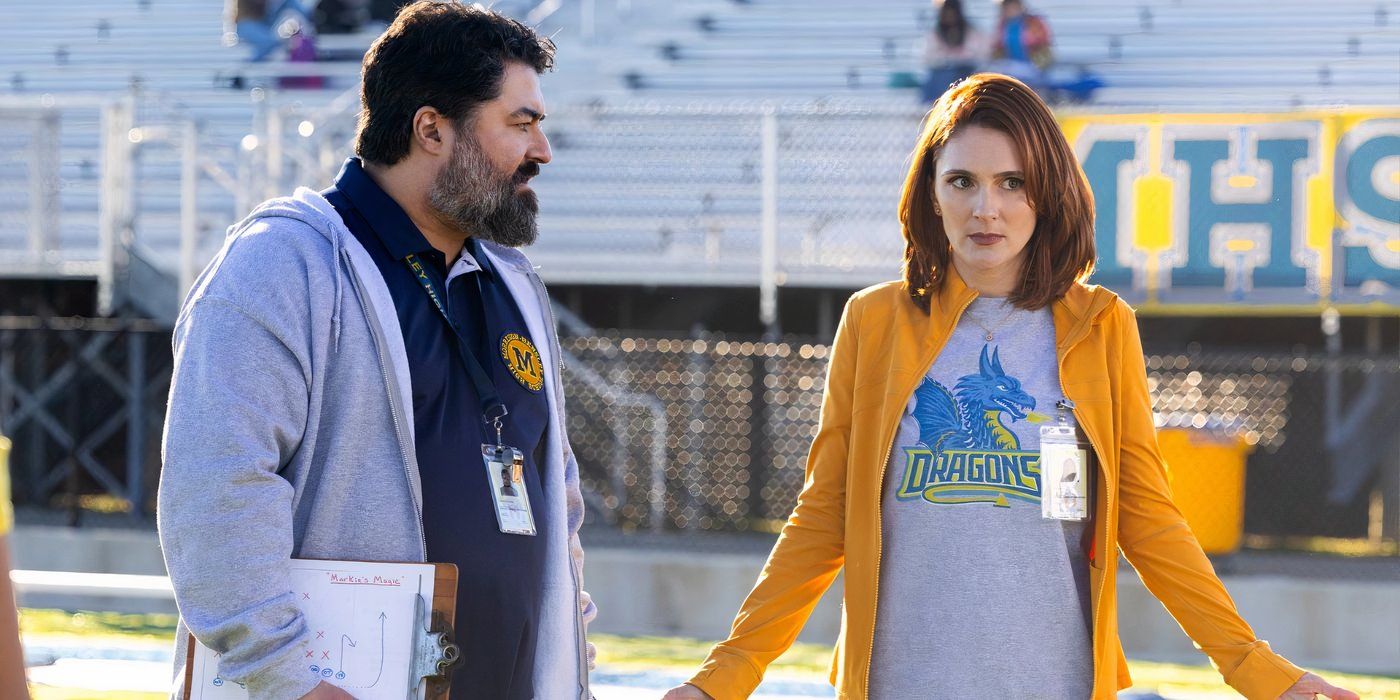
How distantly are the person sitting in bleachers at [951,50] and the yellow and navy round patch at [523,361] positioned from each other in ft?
29.0

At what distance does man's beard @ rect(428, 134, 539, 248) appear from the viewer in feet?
8.95

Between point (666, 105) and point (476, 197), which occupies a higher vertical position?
point (666, 105)

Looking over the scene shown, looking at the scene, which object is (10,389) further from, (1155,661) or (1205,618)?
(1205,618)

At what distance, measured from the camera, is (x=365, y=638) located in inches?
93.5

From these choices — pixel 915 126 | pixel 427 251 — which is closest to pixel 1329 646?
pixel 915 126

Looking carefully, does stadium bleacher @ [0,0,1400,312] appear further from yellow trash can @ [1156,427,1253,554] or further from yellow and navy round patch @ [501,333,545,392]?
yellow and navy round patch @ [501,333,545,392]

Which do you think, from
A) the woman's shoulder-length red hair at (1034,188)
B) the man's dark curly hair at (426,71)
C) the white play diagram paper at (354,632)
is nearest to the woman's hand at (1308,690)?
the woman's shoulder-length red hair at (1034,188)

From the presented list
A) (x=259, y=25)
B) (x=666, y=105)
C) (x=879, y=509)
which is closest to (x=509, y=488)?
(x=879, y=509)

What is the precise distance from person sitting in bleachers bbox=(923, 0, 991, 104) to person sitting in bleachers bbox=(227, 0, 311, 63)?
5974mm

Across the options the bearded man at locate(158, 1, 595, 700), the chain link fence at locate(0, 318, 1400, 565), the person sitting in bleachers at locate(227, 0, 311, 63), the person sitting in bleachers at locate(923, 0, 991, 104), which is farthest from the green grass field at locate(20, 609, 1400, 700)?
the person sitting in bleachers at locate(227, 0, 311, 63)

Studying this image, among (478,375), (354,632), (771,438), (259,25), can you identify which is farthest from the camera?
(259,25)

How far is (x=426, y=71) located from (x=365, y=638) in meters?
0.93

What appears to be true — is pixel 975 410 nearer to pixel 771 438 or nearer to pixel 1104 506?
pixel 1104 506

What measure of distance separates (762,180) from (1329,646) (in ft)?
15.4
